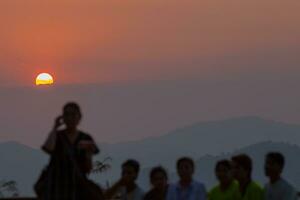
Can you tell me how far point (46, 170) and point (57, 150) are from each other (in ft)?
0.71

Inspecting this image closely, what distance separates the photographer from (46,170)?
10805 mm

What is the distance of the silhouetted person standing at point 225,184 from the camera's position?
11.7 metres

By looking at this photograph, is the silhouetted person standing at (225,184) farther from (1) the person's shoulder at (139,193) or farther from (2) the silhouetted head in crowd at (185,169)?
(1) the person's shoulder at (139,193)

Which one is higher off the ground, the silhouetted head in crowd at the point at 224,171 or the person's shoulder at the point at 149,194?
the silhouetted head in crowd at the point at 224,171

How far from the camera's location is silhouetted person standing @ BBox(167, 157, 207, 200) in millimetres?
11602

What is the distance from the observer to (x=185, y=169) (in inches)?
458

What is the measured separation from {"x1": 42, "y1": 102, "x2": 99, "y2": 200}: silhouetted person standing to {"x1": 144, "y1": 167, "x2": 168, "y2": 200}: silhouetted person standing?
1.42 m

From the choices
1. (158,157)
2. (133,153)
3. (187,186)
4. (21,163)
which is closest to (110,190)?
(187,186)

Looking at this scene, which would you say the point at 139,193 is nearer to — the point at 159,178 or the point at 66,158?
the point at 159,178

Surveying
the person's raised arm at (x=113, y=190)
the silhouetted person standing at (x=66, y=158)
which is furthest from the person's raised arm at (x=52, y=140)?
the person's raised arm at (x=113, y=190)

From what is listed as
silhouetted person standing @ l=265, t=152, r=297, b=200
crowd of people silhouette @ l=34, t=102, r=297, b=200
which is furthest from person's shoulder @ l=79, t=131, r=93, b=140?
silhouetted person standing @ l=265, t=152, r=297, b=200

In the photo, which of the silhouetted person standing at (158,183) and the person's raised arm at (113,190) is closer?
the person's raised arm at (113,190)

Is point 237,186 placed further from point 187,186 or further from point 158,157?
point 158,157

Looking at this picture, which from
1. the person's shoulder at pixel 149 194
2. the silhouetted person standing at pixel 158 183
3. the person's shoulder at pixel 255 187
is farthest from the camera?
the silhouetted person standing at pixel 158 183
